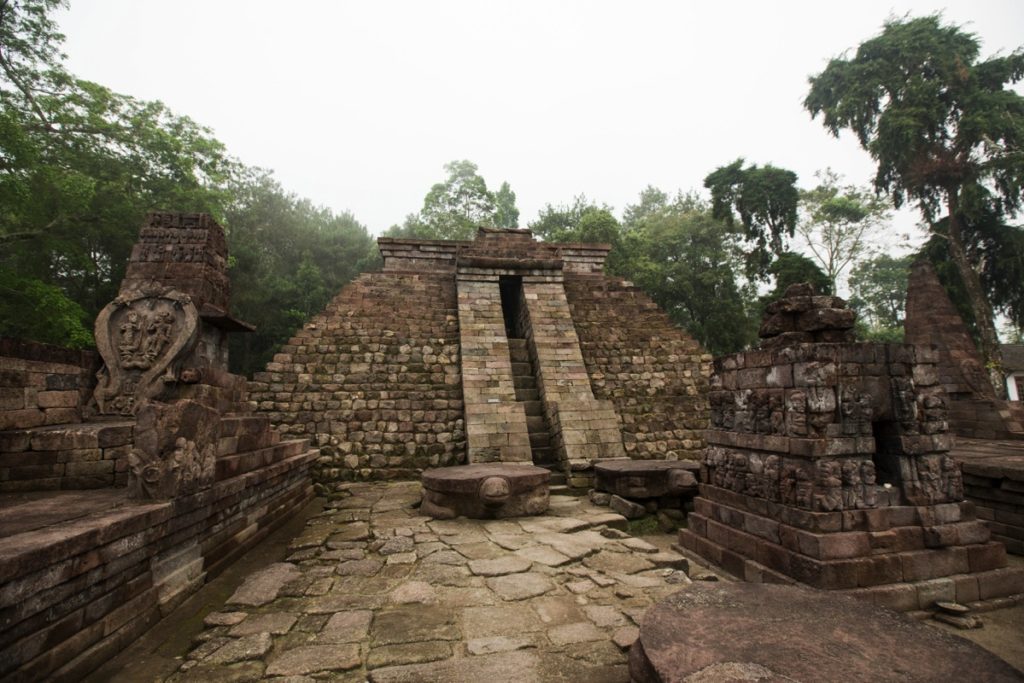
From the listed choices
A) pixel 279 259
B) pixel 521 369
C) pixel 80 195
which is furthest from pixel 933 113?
pixel 279 259

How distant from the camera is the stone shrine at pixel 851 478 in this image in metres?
3.17

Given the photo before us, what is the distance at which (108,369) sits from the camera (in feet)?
16.0

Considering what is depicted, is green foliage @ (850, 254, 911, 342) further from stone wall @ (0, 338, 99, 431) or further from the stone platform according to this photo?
stone wall @ (0, 338, 99, 431)

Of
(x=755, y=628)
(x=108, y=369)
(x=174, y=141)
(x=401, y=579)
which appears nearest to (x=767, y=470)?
(x=755, y=628)

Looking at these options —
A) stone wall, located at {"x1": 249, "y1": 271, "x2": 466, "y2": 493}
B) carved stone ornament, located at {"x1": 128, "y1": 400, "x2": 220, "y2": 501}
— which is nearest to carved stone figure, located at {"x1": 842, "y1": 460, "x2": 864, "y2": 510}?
carved stone ornament, located at {"x1": 128, "y1": 400, "x2": 220, "y2": 501}

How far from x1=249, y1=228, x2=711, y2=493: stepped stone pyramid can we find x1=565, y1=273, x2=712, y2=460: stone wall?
0.03 m

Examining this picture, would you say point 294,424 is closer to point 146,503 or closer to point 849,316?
point 146,503

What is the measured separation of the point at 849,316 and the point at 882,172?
21.6 meters

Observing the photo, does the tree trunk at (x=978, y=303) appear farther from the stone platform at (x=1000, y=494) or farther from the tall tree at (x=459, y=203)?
the tall tree at (x=459, y=203)

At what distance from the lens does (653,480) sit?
5.83 meters

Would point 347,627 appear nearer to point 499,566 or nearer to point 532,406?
point 499,566

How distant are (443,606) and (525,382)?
6692 millimetres

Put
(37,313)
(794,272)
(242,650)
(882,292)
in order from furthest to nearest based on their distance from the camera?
(882,292) → (794,272) → (37,313) → (242,650)

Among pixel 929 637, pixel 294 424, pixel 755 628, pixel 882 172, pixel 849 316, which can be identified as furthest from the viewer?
pixel 882 172
